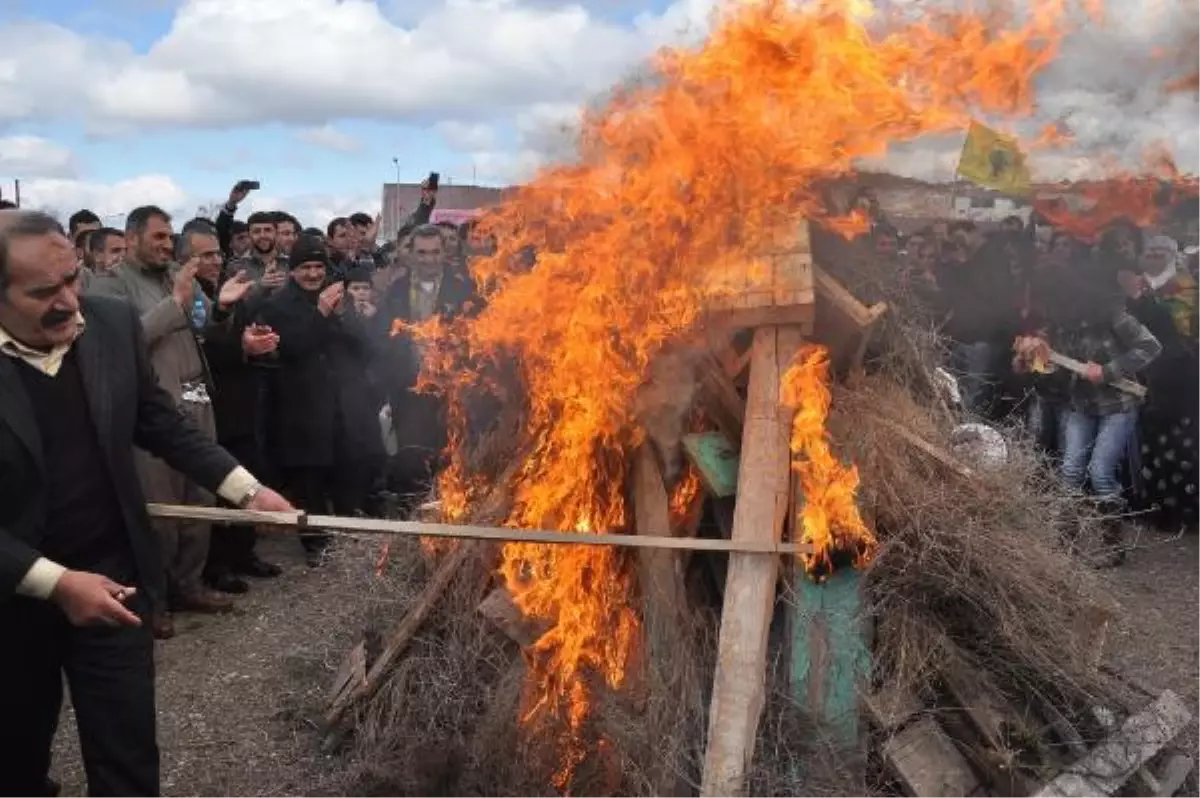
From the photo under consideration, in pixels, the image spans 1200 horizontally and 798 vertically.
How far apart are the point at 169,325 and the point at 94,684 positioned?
119 inches

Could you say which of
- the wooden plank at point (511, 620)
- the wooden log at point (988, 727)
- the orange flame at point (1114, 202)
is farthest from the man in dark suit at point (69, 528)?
the orange flame at point (1114, 202)

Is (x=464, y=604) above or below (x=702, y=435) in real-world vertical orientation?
below

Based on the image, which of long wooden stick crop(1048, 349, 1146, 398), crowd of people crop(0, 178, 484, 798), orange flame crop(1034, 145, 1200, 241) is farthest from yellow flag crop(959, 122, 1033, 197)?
crowd of people crop(0, 178, 484, 798)

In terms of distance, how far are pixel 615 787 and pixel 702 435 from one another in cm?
142

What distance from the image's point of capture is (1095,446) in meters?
8.26

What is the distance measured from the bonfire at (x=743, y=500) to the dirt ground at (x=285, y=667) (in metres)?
0.41

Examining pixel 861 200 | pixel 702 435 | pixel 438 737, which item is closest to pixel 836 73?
pixel 861 200

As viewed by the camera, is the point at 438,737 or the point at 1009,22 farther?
the point at 1009,22

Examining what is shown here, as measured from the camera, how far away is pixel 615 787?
394 centimetres

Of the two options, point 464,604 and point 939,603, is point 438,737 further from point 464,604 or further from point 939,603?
point 939,603

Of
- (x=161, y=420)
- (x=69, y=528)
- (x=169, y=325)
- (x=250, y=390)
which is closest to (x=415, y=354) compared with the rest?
(x=250, y=390)

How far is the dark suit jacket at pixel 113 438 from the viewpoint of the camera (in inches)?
126

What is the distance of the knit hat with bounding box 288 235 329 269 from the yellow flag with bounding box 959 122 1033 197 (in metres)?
4.65

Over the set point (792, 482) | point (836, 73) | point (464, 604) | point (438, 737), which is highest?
point (836, 73)
